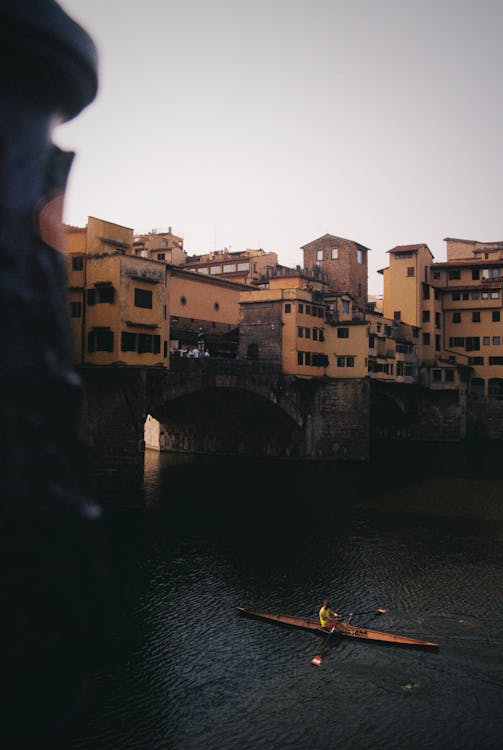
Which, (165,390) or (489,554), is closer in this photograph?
(489,554)

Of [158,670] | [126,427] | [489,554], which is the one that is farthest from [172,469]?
[158,670]

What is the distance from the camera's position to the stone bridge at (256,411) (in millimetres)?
41562

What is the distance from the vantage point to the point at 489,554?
27.6 metres

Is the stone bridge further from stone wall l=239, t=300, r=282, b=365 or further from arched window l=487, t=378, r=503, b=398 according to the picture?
arched window l=487, t=378, r=503, b=398

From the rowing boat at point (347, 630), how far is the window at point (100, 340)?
688 inches

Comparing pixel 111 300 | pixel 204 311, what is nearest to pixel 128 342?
pixel 111 300

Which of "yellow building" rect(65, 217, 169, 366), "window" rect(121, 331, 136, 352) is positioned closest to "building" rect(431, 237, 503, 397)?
"yellow building" rect(65, 217, 169, 366)

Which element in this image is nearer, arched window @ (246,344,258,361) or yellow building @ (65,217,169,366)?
yellow building @ (65,217,169,366)

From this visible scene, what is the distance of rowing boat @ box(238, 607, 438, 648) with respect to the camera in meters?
18.4

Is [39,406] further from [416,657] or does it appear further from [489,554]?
[489,554]

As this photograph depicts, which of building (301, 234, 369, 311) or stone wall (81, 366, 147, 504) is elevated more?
building (301, 234, 369, 311)

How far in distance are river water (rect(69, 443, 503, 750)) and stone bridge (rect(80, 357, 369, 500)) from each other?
7555 millimetres

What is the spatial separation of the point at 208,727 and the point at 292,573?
37.1 feet

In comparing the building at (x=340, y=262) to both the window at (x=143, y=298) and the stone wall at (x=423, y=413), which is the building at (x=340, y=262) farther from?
the window at (x=143, y=298)
